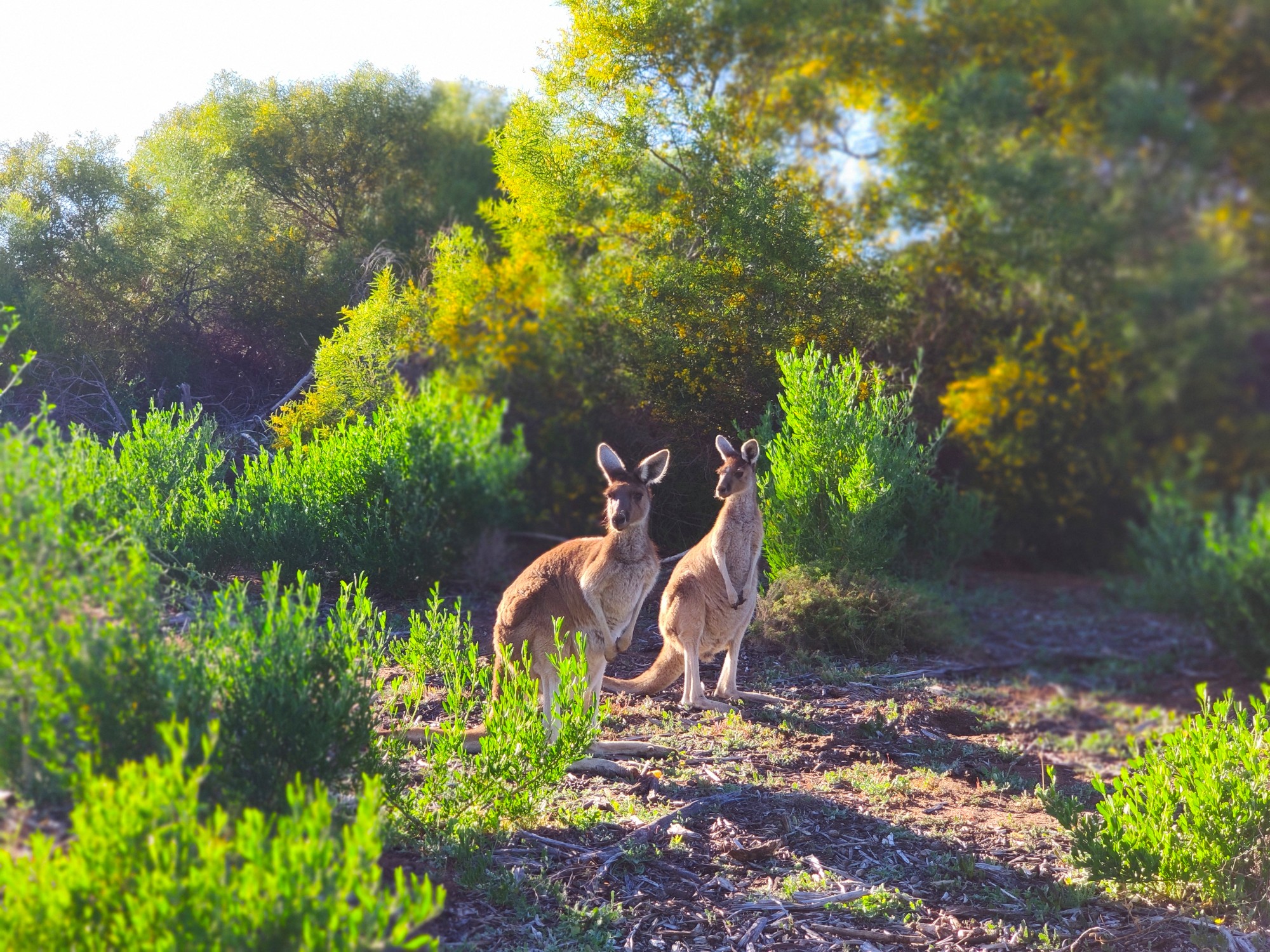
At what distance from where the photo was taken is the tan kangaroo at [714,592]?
5.44m

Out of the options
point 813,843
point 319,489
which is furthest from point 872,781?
point 319,489

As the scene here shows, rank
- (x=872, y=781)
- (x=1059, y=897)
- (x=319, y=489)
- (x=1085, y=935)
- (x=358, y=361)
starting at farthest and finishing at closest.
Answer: (x=872, y=781)
(x=319, y=489)
(x=358, y=361)
(x=1059, y=897)
(x=1085, y=935)

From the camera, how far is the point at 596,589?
15.4 ft

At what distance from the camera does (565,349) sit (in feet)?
17.5

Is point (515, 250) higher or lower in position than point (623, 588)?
higher

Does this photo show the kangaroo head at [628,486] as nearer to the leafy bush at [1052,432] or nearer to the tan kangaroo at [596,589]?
the tan kangaroo at [596,589]

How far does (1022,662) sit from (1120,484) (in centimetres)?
356

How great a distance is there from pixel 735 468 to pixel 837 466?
1146 mm

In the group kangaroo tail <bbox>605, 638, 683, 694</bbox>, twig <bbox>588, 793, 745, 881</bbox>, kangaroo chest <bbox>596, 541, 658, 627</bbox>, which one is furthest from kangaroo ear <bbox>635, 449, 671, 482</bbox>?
twig <bbox>588, 793, 745, 881</bbox>

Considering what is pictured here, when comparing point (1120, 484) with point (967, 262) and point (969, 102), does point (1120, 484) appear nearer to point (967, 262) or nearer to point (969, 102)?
point (967, 262)

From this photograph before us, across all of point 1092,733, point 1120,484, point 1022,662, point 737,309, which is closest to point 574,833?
point 737,309

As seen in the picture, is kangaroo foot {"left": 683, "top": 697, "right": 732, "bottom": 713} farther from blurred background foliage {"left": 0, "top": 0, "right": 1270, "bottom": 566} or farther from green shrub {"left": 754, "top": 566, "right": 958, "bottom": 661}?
green shrub {"left": 754, "top": 566, "right": 958, "bottom": 661}

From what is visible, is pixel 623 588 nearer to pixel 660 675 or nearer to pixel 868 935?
pixel 660 675

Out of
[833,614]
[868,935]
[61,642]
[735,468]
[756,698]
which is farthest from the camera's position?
[833,614]
